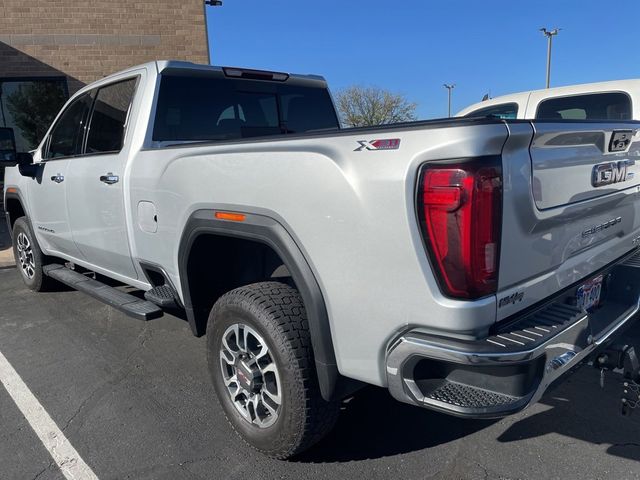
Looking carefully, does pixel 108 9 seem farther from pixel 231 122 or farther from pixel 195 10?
pixel 231 122

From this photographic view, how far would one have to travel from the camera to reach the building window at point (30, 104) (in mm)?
11617

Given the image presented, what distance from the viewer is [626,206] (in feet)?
8.89

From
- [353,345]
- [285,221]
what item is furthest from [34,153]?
[353,345]

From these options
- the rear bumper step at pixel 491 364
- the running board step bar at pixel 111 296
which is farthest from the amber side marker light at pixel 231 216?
the running board step bar at pixel 111 296

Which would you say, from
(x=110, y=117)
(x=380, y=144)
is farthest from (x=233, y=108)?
(x=380, y=144)

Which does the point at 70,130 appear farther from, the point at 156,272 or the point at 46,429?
the point at 46,429

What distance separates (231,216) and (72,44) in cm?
1122

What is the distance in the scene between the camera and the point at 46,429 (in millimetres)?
2977

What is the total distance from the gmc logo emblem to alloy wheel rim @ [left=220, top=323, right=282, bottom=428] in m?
1.73

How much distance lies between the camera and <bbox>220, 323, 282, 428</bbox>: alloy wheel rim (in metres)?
2.52

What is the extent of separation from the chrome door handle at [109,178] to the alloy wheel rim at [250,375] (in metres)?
1.43

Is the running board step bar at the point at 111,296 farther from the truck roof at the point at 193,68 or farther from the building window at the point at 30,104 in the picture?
the building window at the point at 30,104

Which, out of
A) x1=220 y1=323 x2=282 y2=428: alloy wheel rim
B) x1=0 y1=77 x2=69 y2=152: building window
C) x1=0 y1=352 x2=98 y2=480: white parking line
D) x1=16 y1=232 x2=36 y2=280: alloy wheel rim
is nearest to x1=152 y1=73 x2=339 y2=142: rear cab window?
x1=220 y1=323 x2=282 y2=428: alloy wheel rim

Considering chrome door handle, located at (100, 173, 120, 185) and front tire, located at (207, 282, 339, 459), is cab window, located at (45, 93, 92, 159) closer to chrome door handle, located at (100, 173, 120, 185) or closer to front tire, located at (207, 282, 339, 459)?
chrome door handle, located at (100, 173, 120, 185)
